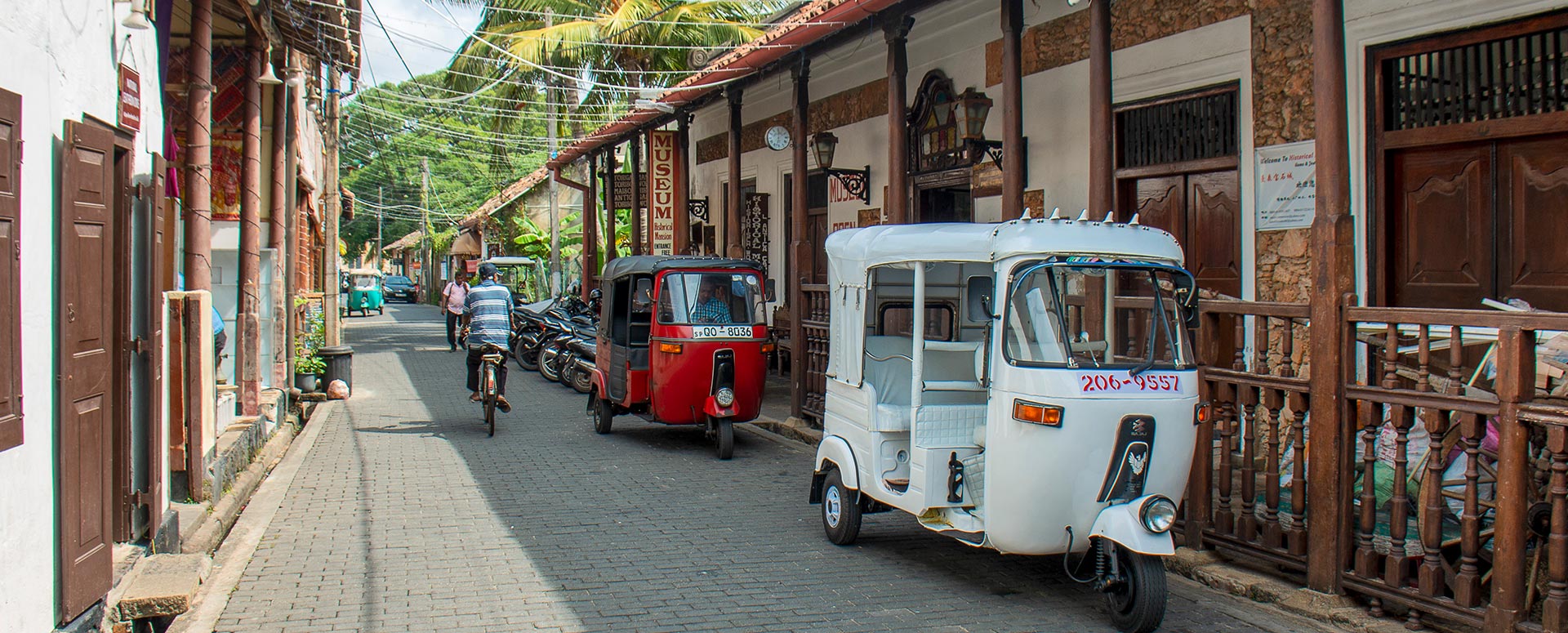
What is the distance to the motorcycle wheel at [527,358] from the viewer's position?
62.9ft

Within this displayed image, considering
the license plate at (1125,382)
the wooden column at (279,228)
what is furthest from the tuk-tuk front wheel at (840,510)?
the wooden column at (279,228)

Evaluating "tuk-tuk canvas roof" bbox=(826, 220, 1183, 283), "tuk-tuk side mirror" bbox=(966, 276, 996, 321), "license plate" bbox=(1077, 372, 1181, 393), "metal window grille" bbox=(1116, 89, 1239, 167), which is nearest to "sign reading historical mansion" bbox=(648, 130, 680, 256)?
"metal window grille" bbox=(1116, 89, 1239, 167)

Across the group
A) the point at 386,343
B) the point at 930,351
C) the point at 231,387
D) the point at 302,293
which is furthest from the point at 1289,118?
the point at 386,343

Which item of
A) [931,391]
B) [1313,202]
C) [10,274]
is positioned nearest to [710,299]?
[931,391]

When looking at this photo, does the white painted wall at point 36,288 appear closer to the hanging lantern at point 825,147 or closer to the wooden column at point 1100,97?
the wooden column at point 1100,97

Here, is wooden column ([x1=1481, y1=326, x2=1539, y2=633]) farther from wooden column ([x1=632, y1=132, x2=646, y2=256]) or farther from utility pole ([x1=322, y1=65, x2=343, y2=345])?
wooden column ([x1=632, y1=132, x2=646, y2=256])

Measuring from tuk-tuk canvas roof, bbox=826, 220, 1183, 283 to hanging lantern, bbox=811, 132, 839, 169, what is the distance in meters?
7.33

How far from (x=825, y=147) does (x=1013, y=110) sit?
4.87 meters

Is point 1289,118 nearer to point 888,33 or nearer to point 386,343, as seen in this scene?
point 888,33

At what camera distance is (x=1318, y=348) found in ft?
18.2

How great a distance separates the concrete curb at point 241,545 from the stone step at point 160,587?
7cm

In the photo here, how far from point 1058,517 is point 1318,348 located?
5.03 ft

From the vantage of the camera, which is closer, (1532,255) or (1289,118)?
(1532,255)

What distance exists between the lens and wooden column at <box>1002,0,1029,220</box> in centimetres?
909
